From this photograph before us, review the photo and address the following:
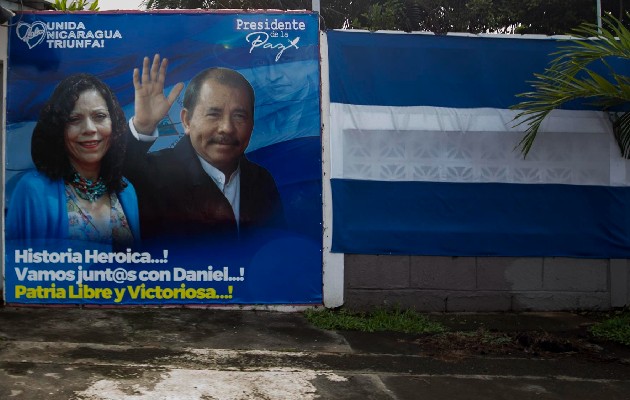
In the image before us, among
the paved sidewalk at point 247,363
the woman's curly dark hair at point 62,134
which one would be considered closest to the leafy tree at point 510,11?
the woman's curly dark hair at point 62,134

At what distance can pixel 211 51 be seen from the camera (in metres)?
6.78

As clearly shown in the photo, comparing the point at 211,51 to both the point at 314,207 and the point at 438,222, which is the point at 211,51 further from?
the point at 438,222

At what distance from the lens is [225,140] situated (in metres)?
6.78

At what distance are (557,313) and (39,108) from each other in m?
5.93

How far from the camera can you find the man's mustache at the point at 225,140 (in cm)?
677

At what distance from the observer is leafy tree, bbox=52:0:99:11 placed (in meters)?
6.86

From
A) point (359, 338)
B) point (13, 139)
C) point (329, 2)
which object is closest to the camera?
point (359, 338)

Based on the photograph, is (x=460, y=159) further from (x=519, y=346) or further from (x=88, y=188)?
(x=88, y=188)

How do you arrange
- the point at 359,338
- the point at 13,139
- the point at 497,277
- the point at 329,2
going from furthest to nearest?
the point at 329,2 → the point at 497,277 → the point at 13,139 → the point at 359,338

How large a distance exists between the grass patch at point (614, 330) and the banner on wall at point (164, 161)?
2874mm

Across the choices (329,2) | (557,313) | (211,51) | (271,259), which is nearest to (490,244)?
(557,313)

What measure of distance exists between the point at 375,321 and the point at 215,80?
2979 millimetres

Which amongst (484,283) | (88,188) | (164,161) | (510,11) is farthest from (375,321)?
(510,11)

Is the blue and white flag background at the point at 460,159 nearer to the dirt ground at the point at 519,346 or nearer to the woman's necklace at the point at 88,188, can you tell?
the dirt ground at the point at 519,346
